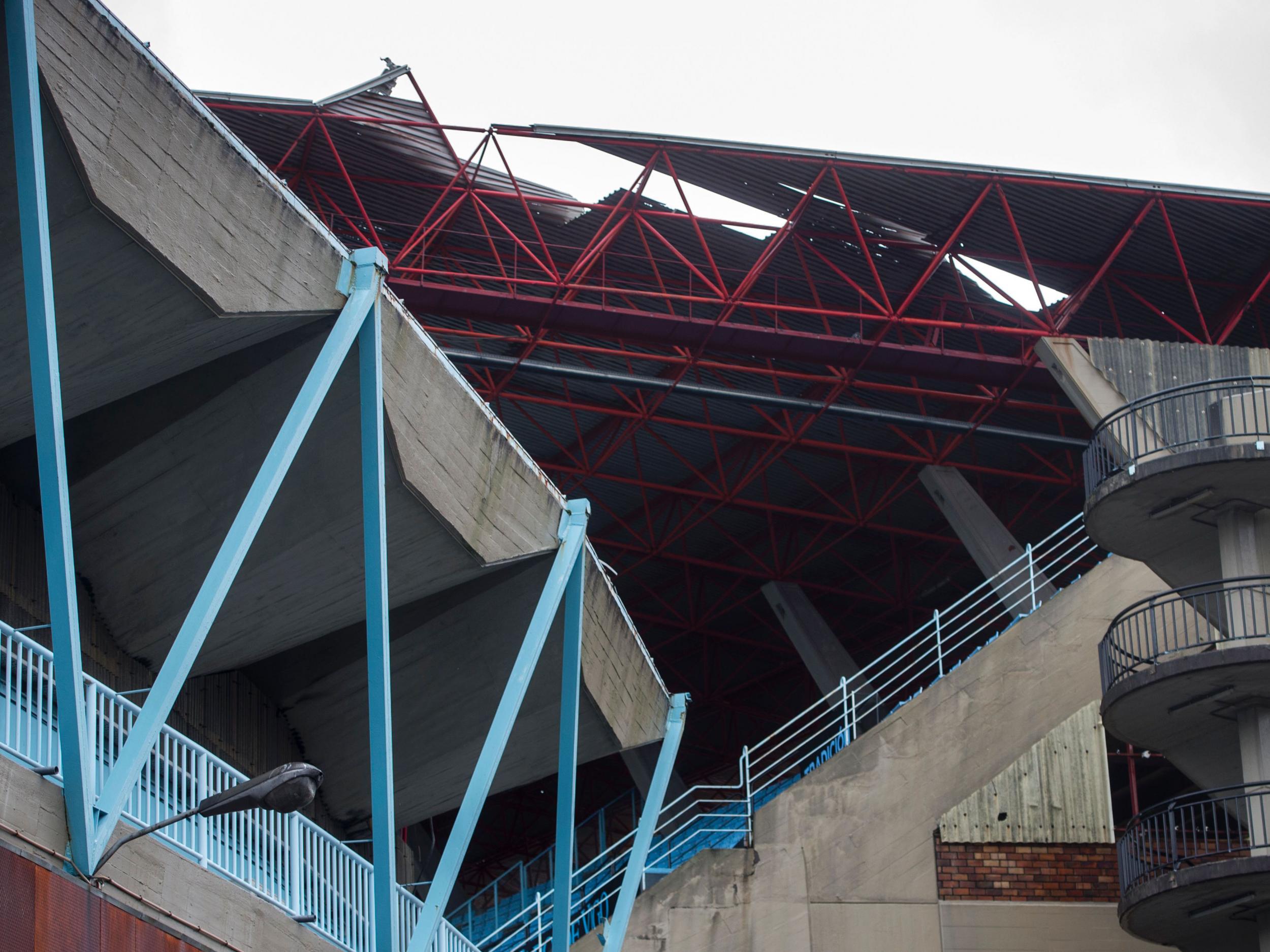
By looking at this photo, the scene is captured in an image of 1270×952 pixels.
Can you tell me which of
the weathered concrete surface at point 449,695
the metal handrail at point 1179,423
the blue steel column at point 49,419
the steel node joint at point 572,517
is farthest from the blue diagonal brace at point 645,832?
the blue steel column at point 49,419

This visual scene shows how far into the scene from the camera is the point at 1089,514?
947 inches

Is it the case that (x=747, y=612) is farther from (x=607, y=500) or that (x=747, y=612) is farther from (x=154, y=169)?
(x=154, y=169)

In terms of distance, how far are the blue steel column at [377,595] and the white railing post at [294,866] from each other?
747 mm

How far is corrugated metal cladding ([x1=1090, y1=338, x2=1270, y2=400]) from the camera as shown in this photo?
97.9 ft

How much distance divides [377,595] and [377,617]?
209 mm

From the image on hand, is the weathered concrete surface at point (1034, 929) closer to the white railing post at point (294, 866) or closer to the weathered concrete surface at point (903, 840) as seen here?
the weathered concrete surface at point (903, 840)

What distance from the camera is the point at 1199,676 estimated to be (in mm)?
22031

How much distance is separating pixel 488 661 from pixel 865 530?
80.3ft

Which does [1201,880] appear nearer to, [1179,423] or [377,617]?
[1179,423]

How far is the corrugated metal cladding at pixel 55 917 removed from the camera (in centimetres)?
1054

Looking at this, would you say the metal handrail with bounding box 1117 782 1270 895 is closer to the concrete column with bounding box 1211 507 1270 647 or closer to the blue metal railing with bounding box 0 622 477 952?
the concrete column with bounding box 1211 507 1270 647

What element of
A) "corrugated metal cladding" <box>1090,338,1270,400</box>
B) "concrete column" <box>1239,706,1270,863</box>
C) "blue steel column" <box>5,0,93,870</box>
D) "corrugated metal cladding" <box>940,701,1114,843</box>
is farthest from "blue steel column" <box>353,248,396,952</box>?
"corrugated metal cladding" <box>1090,338,1270,400</box>

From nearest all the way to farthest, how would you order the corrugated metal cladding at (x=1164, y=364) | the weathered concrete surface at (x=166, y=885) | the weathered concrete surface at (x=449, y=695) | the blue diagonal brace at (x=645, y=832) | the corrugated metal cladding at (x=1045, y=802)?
the weathered concrete surface at (x=166, y=885)
the weathered concrete surface at (x=449, y=695)
the blue diagonal brace at (x=645, y=832)
the corrugated metal cladding at (x=1045, y=802)
the corrugated metal cladding at (x=1164, y=364)

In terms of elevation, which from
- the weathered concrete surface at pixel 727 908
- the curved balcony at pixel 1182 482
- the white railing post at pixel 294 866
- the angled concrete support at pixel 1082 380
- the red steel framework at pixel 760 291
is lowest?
the white railing post at pixel 294 866
